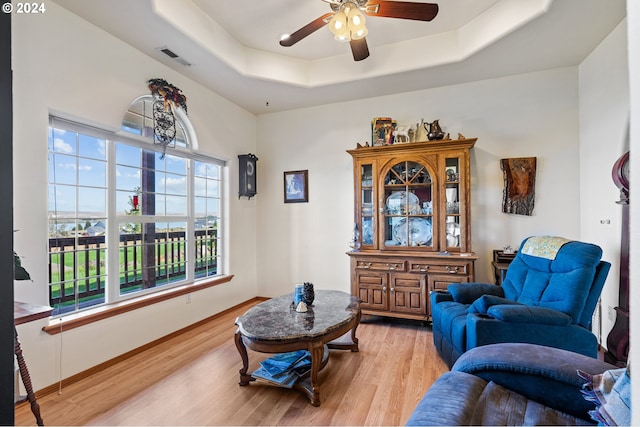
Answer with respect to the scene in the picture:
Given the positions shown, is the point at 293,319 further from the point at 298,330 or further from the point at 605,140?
the point at 605,140

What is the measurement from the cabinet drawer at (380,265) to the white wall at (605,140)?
1.79 metres

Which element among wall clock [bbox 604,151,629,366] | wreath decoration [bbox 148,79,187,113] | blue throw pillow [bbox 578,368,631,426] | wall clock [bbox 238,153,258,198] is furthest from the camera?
wall clock [bbox 238,153,258,198]

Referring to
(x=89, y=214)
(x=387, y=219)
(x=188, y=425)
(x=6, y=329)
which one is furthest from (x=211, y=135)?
(x=6, y=329)

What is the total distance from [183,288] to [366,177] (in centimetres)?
246

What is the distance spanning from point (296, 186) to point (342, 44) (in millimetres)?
1917

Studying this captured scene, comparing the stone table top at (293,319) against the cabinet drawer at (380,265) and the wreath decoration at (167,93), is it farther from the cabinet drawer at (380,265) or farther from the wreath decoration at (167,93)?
the wreath decoration at (167,93)

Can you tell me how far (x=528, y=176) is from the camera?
3.30 meters

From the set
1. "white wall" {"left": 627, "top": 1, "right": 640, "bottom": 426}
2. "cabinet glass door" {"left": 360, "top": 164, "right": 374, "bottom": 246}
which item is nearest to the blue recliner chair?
"cabinet glass door" {"left": 360, "top": 164, "right": 374, "bottom": 246}

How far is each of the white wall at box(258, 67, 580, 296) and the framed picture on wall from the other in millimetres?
76

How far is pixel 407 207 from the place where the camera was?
351 cm

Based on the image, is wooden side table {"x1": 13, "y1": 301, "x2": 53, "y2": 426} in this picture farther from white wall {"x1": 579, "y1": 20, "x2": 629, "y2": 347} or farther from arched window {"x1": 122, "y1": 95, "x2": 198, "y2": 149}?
white wall {"x1": 579, "y1": 20, "x2": 629, "y2": 347}

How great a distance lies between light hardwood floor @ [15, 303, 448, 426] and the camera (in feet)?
6.13

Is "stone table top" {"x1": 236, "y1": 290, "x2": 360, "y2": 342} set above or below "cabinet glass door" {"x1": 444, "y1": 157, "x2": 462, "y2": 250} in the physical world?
below

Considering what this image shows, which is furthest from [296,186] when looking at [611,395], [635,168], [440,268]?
[635,168]
